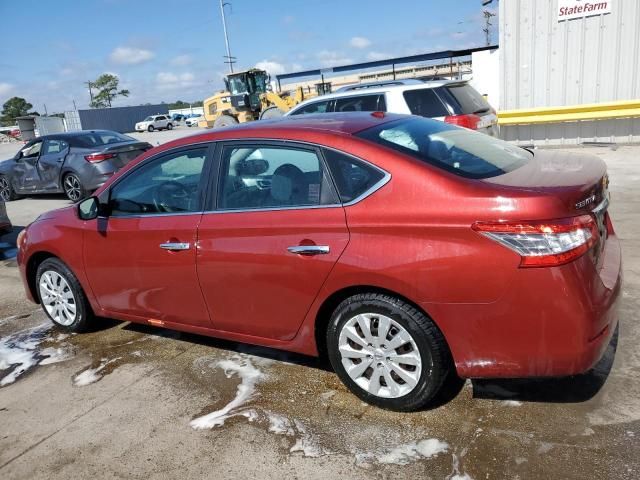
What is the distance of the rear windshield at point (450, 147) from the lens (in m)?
2.91

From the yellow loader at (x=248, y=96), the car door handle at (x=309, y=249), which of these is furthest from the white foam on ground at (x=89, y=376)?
the yellow loader at (x=248, y=96)

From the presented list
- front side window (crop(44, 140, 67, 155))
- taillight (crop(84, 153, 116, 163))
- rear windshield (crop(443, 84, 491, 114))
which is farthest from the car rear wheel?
rear windshield (crop(443, 84, 491, 114))

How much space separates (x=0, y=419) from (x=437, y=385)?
270 cm

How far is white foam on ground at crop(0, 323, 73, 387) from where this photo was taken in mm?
4074

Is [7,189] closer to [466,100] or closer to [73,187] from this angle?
[73,187]

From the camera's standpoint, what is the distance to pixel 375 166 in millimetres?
2873

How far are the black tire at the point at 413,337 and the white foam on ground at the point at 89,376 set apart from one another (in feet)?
Result: 6.10

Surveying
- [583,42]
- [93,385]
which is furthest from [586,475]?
[583,42]

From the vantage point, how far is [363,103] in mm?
8461

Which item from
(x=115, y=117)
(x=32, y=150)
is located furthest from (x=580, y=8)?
(x=115, y=117)

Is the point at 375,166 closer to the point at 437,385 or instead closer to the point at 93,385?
the point at 437,385

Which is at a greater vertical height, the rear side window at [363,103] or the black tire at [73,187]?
the rear side window at [363,103]

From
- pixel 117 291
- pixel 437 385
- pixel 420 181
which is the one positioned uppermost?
pixel 420 181

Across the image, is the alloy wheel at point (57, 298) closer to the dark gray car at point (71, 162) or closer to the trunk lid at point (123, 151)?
the dark gray car at point (71, 162)
